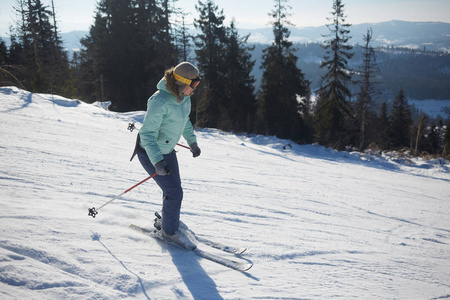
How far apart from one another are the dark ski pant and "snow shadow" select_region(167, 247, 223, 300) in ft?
1.03

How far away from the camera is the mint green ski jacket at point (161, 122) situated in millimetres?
2980

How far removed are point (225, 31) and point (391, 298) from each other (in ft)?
96.6

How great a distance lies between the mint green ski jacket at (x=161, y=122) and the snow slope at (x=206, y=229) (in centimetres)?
122

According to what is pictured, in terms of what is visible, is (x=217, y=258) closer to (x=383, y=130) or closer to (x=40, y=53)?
(x=40, y=53)

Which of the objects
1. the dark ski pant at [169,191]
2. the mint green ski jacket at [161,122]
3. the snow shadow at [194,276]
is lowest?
the snow shadow at [194,276]

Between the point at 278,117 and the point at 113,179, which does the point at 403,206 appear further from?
the point at 278,117

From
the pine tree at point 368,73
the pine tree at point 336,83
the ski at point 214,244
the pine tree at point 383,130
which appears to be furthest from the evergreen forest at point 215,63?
the ski at point 214,244

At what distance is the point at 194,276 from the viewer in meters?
2.90

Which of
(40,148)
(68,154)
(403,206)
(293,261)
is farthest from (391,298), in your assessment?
(40,148)

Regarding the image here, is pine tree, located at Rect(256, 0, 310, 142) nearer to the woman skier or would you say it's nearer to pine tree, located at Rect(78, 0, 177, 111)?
pine tree, located at Rect(78, 0, 177, 111)

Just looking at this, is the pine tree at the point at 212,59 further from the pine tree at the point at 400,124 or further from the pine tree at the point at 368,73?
the pine tree at the point at 400,124

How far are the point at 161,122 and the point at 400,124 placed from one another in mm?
48652

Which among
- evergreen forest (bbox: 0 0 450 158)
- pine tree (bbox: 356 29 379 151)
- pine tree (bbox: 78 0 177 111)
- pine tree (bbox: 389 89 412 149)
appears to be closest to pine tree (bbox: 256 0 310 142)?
evergreen forest (bbox: 0 0 450 158)

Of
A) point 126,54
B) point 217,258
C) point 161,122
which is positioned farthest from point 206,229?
point 126,54
